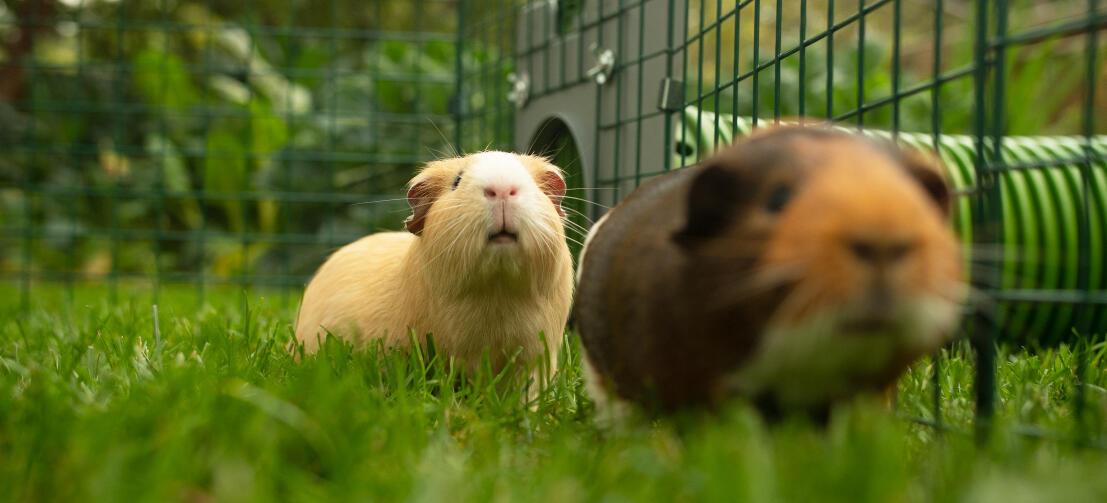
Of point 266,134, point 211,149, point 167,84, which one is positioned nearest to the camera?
point 167,84

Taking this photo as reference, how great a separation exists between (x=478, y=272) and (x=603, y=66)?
1427 mm

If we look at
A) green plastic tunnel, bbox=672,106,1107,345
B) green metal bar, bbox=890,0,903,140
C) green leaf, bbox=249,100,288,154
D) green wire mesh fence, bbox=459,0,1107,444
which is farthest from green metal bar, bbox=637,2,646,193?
green leaf, bbox=249,100,288,154

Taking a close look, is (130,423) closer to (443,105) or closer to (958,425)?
(958,425)

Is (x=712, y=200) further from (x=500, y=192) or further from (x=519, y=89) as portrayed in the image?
(x=519, y=89)

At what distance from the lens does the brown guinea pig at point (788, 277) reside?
3.84ft

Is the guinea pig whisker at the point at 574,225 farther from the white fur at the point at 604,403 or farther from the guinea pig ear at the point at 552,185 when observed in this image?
the white fur at the point at 604,403

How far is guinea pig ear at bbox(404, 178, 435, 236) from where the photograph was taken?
2471mm

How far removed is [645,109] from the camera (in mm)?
3162

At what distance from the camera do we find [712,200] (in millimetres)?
1354

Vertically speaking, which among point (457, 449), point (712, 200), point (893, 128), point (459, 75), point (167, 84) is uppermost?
point (167, 84)

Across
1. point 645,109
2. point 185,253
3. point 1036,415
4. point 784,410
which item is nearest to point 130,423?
point 784,410

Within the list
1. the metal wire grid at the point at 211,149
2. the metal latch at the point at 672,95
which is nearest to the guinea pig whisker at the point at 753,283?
the metal latch at the point at 672,95

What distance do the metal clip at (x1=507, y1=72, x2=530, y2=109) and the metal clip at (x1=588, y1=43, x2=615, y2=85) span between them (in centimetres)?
91

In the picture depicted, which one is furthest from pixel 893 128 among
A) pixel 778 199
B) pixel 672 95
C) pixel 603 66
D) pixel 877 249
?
pixel 603 66
